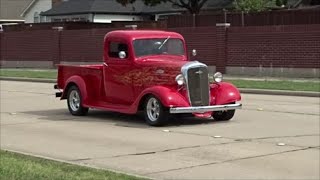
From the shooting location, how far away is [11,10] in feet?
221

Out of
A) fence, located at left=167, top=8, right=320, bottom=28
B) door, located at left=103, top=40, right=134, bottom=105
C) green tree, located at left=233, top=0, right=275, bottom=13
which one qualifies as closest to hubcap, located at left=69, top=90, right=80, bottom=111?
door, located at left=103, top=40, right=134, bottom=105

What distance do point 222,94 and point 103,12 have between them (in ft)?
145

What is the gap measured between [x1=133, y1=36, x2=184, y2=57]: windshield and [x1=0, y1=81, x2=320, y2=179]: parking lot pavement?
1.48 metres

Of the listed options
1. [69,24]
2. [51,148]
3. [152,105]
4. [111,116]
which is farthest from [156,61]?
[69,24]

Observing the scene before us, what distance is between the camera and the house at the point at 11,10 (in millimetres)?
66688

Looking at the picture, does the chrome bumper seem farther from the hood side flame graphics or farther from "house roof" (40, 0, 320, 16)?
"house roof" (40, 0, 320, 16)

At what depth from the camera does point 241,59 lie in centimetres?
3080

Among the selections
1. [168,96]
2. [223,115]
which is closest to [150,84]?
[168,96]

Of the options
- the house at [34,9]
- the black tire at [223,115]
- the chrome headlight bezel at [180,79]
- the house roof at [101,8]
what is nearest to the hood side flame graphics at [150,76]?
the chrome headlight bezel at [180,79]

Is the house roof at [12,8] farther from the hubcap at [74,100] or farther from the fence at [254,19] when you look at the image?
the hubcap at [74,100]

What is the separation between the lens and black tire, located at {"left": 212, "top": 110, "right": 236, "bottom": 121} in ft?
44.3

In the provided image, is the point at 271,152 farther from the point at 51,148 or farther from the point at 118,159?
the point at 51,148

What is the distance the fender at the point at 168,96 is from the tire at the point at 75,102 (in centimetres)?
237

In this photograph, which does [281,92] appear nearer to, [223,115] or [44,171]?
[223,115]
